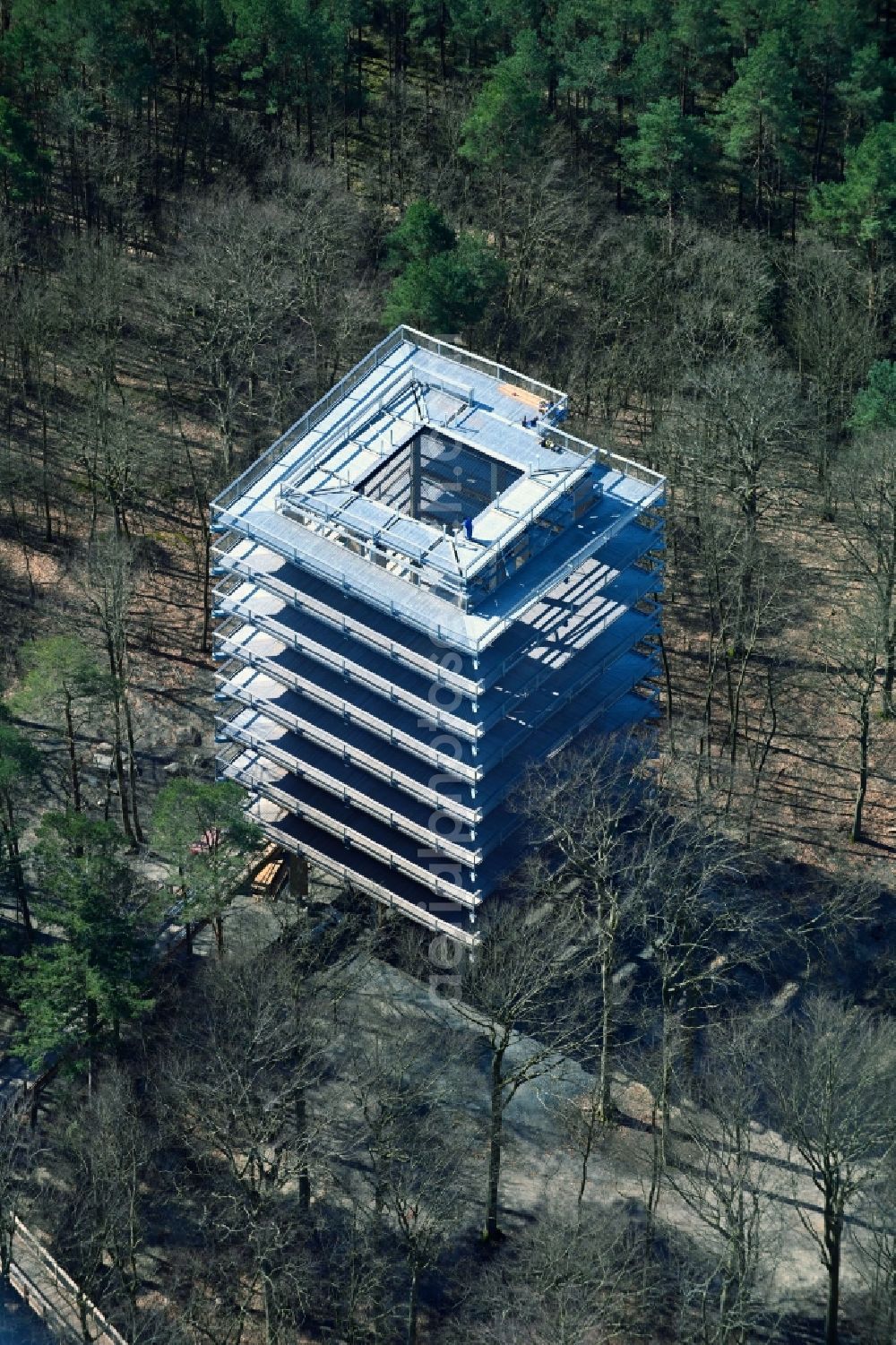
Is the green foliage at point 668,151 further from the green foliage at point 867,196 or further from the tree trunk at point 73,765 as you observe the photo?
Result: the tree trunk at point 73,765

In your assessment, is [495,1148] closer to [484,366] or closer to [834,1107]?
[834,1107]

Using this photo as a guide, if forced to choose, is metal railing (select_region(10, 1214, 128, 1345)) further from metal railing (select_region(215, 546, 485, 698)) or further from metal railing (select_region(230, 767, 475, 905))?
metal railing (select_region(215, 546, 485, 698))

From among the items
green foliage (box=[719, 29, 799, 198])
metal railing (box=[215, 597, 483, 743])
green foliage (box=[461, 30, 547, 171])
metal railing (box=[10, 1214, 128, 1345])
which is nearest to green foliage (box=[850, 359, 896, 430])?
green foliage (box=[719, 29, 799, 198])

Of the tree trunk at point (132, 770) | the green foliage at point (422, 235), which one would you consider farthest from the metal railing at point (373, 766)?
the green foliage at point (422, 235)

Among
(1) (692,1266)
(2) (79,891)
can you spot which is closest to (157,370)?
(2) (79,891)

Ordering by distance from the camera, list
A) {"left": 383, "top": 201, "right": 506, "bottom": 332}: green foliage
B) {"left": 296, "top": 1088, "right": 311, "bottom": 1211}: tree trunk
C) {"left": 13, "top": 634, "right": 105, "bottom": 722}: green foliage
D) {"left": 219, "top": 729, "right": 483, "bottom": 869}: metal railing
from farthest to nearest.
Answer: {"left": 383, "top": 201, "right": 506, "bottom": 332}: green foliage < {"left": 13, "top": 634, "right": 105, "bottom": 722}: green foliage < {"left": 219, "top": 729, "right": 483, "bottom": 869}: metal railing < {"left": 296, "top": 1088, "right": 311, "bottom": 1211}: tree trunk

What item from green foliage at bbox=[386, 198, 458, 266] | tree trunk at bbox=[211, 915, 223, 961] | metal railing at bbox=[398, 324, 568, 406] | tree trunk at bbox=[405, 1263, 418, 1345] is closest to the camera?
tree trunk at bbox=[405, 1263, 418, 1345]

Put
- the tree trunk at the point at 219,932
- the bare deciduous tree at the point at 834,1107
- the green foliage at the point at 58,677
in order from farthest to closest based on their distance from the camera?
the tree trunk at the point at 219,932 → the green foliage at the point at 58,677 → the bare deciduous tree at the point at 834,1107
